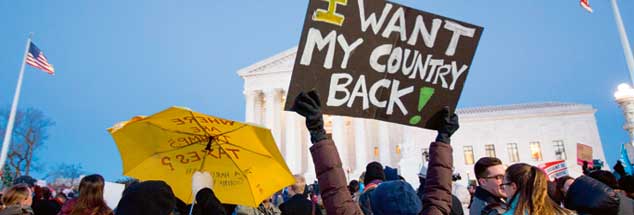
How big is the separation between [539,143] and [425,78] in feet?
121

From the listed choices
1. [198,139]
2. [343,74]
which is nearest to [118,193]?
[198,139]

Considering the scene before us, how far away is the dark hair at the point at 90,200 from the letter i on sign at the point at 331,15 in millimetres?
2198

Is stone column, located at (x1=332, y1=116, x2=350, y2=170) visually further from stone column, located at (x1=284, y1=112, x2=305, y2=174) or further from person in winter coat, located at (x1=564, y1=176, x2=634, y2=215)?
person in winter coat, located at (x1=564, y1=176, x2=634, y2=215)

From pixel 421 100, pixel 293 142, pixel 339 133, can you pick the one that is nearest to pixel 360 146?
pixel 339 133

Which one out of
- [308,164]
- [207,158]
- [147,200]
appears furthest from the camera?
[308,164]

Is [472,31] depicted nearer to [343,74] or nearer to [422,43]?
[422,43]

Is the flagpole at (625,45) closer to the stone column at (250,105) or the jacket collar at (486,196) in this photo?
the jacket collar at (486,196)

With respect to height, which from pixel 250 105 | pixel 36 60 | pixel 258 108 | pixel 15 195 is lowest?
pixel 15 195

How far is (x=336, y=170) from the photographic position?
1.81m

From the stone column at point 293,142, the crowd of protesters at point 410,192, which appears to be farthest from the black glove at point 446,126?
the stone column at point 293,142

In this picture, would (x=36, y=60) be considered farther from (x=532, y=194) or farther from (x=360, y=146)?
(x=360, y=146)

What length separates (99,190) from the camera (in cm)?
285

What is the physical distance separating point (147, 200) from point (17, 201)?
2.66m

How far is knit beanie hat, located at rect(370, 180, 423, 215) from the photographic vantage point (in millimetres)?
2039
